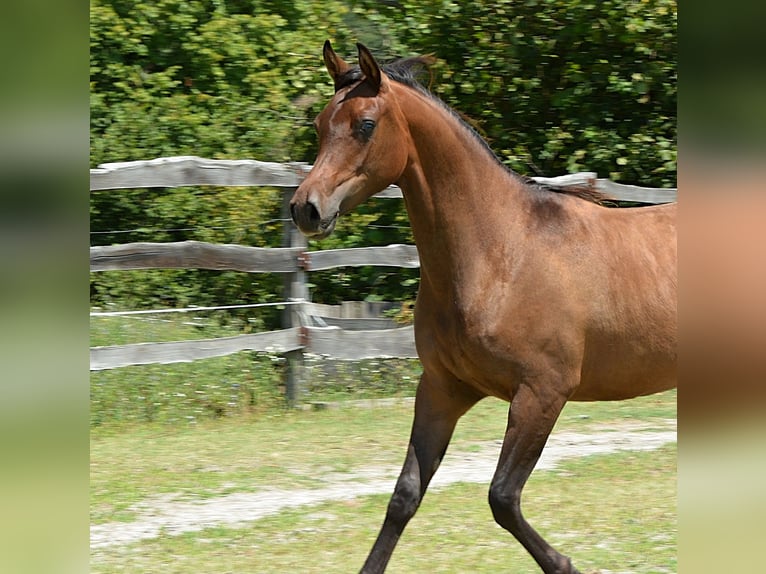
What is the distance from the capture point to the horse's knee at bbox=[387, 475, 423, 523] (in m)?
4.02

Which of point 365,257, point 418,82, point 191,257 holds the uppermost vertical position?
point 418,82

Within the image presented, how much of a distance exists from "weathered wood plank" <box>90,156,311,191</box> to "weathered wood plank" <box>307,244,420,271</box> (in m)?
0.63

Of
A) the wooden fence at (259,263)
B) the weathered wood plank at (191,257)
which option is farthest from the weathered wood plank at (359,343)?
the weathered wood plank at (191,257)

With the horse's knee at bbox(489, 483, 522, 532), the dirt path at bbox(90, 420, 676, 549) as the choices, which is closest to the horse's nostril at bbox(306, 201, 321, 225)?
the horse's knee at bbox(489, 483, 522, 532)

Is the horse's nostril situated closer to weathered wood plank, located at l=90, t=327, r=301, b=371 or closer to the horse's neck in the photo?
the horse's neck

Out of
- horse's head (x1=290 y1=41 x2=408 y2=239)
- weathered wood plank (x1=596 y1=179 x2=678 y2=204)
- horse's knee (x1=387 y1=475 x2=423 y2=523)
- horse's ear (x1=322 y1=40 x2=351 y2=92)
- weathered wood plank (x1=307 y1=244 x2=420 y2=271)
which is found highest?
horse's ear (x1=322 y1=40 x2=351 y2=92)

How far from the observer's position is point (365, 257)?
8.53 metres

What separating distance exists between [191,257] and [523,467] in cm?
417

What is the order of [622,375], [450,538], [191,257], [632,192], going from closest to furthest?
[622,375]
[450,538]
[191,257]
[632,192]

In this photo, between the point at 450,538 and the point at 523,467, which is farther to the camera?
the point at 450,538

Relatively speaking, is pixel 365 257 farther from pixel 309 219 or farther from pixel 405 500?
pixel 309 219

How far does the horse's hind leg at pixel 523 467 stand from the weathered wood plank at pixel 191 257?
3891 mm

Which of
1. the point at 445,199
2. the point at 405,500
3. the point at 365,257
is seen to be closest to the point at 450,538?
the point at 405,500
